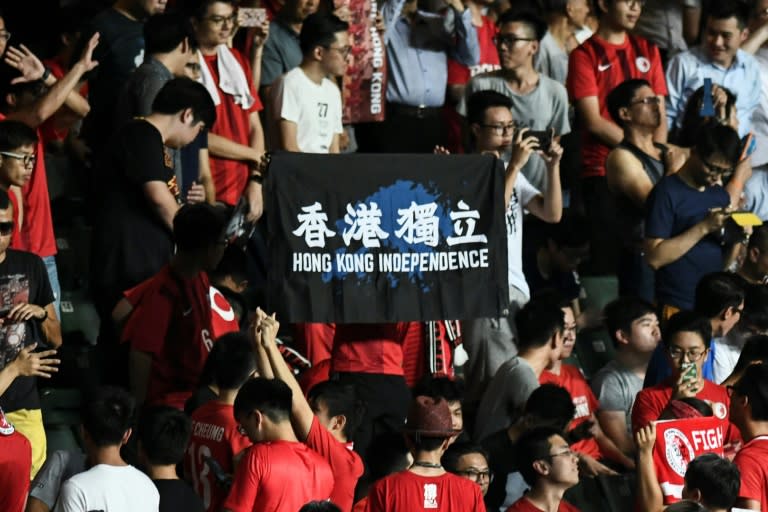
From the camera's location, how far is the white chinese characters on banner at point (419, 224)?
8.52m

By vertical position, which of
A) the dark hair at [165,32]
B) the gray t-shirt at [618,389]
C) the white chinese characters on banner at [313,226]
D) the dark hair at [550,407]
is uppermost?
the dark hair at [165,32]

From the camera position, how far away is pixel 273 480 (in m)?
7.02

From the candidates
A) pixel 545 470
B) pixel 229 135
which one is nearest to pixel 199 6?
pixel 229 135

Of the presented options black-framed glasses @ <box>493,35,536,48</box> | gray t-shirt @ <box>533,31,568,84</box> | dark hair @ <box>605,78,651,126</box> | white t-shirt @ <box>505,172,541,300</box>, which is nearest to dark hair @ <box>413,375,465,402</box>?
white t-shirt @ <box>505,172,541,300</box>

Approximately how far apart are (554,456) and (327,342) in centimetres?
172

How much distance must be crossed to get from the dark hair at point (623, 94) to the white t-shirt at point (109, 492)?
467cm

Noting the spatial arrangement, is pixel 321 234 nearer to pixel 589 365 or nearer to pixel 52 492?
pixel 52 492

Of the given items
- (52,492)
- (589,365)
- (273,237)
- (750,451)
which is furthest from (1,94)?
(750,451)

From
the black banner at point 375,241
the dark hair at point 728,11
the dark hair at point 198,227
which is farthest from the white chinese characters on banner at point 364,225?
the dark hair at point 728,11

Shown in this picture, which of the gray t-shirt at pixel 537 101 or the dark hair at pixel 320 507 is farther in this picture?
the gray t-shirt at pixel 537 101

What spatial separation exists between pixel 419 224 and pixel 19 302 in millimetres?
1916

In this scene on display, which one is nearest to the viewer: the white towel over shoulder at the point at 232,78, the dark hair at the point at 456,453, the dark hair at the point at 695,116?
the dark hair at the point at 456,453

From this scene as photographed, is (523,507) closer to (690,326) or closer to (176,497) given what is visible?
(690,326)

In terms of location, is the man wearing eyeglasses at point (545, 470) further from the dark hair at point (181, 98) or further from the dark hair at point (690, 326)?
the dark hair at point (181, 98)
